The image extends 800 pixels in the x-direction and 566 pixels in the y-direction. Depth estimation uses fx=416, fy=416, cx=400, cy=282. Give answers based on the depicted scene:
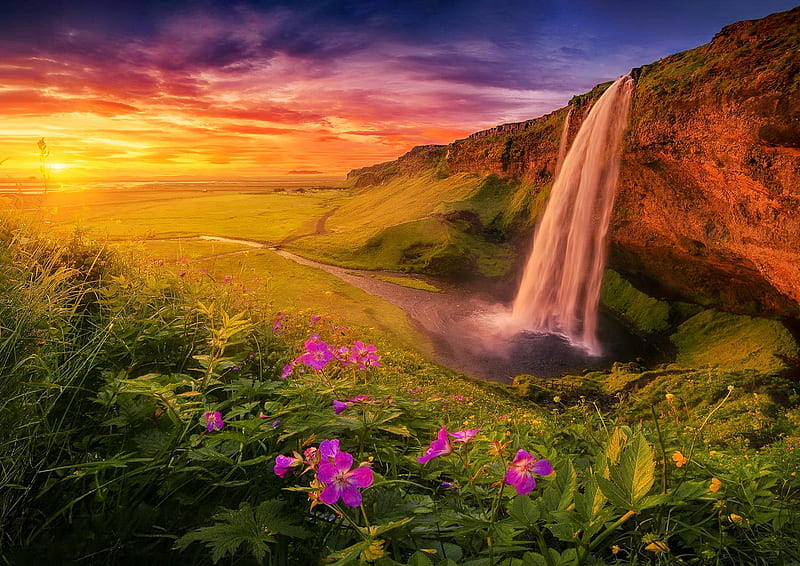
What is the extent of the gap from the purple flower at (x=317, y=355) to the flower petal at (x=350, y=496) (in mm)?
802

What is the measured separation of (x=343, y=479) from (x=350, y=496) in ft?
0.17

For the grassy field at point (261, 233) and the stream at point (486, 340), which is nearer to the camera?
the grassy field at point (261, 233)

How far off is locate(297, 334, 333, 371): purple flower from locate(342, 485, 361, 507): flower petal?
80 centimetres

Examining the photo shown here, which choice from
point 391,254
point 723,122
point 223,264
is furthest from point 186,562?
point 391,254

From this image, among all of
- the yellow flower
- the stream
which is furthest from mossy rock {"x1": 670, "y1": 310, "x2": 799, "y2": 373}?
the yellow flower

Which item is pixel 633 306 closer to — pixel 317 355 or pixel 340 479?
pixel 317 355

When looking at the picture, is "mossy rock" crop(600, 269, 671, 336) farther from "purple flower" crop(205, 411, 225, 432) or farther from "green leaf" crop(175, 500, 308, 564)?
"green leaf" crop(175, 500, 308, 564)

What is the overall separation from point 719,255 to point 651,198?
5.15m

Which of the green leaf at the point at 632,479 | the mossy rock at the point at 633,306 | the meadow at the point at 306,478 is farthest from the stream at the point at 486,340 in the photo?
the green leaf at the point at 632,479

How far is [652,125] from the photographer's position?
21.8 metres

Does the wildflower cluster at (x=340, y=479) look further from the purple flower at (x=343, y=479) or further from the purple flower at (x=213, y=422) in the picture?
the purple flower at (x=213, y=422)

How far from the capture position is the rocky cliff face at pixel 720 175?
16203 millimetres

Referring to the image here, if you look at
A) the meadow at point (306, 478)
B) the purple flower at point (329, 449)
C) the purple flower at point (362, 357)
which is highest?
the purple flower at point (329, 449)

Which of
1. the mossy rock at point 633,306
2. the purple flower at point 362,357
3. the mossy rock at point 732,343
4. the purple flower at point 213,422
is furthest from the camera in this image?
the mossy rock at point 633,306
